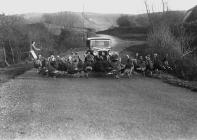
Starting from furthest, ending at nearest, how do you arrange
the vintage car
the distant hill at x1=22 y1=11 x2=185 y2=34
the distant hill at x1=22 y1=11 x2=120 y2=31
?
the distant hill at x1=22 y1=11 x2=120 y2=31 → the distant hill at x1=22 y1=11 x2=185 y2=34 → the vintage car

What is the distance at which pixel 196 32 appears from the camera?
152ft

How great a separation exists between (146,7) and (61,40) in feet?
144

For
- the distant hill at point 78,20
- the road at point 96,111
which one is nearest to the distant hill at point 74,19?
the distant hill at point 78,20

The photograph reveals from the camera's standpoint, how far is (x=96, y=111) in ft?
41.5

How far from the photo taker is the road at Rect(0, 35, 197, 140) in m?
9.85

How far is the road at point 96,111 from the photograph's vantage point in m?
9.85

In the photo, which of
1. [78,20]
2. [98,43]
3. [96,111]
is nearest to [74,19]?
[78,20]

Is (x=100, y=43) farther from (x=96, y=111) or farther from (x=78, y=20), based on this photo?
(x=78, y=20)

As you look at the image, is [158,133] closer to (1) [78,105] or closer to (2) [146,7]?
(1) [78,105]

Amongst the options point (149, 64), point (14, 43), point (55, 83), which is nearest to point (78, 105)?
point (55, 83)

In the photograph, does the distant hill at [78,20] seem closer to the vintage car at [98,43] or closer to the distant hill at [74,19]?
the distant hill at [74,19]

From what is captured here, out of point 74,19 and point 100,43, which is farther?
point 74,19

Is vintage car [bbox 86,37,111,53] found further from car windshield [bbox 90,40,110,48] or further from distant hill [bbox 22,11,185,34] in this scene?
distant hill [bbox 22,11,185,34]

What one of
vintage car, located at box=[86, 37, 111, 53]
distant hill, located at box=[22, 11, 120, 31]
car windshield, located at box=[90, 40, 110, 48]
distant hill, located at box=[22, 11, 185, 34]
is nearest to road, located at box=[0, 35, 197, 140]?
vintage car, located at box=[86, 37, 111, 53]
